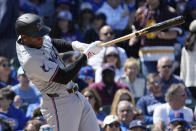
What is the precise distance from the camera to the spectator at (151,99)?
7.70 m

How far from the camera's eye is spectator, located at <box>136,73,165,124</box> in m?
7.70

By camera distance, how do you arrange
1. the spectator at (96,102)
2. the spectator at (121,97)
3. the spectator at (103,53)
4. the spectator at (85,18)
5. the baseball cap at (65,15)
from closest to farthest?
the spectator at (96,102) → the spectator at (121,97) → the spectator at (103,53) → the baseball cap at (65,15) → the spectator at (85,18)

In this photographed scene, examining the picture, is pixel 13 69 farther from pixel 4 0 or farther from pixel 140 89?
pixel 140 89

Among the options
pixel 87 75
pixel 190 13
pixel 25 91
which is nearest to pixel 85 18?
pixel 87 75

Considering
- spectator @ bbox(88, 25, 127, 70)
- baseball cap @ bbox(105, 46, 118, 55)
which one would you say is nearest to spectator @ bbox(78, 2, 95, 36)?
spectator @ bbox(88, 25, 127, 70)

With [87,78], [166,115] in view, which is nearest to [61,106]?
[166,115]

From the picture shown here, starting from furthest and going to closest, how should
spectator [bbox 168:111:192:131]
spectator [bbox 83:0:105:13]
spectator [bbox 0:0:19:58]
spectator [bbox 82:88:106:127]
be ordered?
Answer: spectator [bbox 83:0:105:13] → spectator [bbox 0:0:19:58] → spectator [bbox 82:88:106:127] → spectator [bbox 168:111:192:131]

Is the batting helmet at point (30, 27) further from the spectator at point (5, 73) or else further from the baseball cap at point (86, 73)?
the baseball cap at point (86, 73)

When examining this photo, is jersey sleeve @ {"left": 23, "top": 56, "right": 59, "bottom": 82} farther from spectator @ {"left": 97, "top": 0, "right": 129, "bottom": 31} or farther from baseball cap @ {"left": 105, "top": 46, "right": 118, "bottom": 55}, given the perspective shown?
spectator @ {"left": 97, "top": 0, "right": 129, "bottom": 31}

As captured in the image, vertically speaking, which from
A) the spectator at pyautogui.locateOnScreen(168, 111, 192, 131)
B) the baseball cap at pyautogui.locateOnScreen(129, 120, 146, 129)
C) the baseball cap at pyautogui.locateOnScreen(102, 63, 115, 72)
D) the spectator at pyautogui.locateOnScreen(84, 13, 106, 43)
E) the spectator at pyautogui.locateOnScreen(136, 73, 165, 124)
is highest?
the spectator at pyautogui.locateOnScreen(84, 13, 106, 43)

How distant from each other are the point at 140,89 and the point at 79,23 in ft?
8.70

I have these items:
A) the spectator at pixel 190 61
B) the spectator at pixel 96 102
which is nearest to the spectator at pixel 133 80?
the spectator at pixel 190 61

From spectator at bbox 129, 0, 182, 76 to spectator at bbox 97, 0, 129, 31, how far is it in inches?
57.4

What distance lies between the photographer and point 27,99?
318 inches
